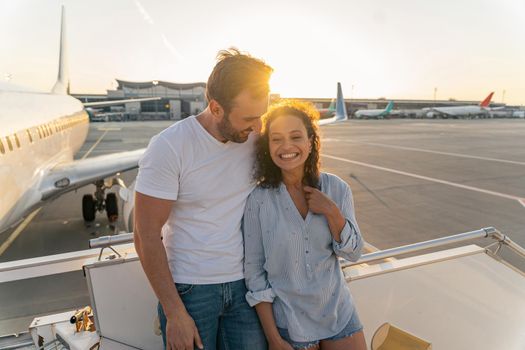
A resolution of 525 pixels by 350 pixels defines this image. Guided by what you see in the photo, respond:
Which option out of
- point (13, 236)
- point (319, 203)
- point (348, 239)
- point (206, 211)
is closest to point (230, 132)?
point (206, 211)

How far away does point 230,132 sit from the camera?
1641 millimetres

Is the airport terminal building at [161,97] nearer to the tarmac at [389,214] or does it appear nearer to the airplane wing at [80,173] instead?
the tarmac at [389,214]

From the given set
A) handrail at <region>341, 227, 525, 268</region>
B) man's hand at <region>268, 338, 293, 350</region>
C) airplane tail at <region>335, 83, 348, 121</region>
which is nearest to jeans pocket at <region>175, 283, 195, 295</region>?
man's hand at <region>268, 338, 293, 350</region>

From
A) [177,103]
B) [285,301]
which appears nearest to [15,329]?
[285,301]

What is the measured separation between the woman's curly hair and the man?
2.2 inches

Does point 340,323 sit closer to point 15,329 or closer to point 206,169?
point 206,169

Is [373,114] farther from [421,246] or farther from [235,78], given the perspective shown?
[235,78]

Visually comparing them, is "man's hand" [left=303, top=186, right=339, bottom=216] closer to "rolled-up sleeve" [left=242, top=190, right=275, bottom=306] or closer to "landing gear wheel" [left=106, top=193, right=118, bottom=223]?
"rolled-up sleeve" [left=242, top=190, right=275, bottom=306]

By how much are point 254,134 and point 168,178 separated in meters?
0.55

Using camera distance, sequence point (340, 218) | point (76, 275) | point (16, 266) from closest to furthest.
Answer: point (340, 218)
point (16, 266)
point (76, 275)

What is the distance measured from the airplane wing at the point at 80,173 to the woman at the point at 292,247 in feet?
19.9

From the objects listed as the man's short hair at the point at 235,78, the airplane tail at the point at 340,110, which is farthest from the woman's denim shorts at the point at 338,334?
the airplane tail at the point at 340,110

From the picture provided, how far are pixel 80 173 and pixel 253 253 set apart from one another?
659cm

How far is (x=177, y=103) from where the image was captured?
268ft
